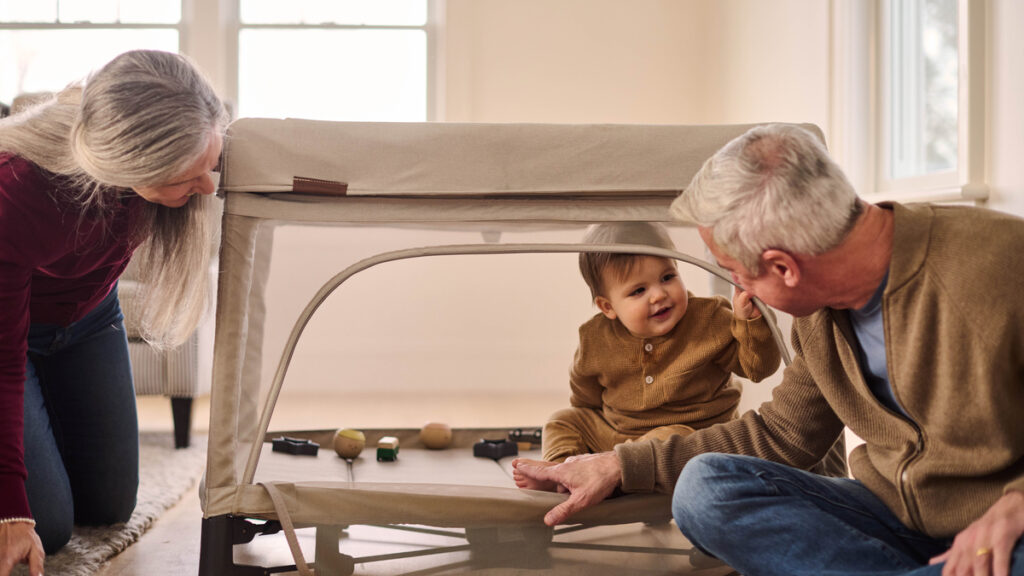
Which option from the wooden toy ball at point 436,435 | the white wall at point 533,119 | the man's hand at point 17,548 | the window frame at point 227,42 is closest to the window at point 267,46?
the window frame at point 227,42

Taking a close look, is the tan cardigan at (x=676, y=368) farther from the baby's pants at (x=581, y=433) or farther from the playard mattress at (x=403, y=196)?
the playard mattress at (x=403, y=196)

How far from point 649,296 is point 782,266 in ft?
1.62

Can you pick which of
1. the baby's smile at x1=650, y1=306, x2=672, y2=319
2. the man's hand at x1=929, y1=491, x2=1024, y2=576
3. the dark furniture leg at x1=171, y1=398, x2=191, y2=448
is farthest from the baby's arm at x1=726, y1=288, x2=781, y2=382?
the dark furniture leg at x1=171, y1=398, x2=191, y2=448

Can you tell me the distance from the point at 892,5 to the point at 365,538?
2273 mm

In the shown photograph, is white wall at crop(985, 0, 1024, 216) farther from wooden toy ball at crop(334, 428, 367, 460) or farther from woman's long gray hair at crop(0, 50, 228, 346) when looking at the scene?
woman's long gray hair at crop(0, 50, 228, 346)

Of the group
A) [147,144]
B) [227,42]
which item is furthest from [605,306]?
[227,42]

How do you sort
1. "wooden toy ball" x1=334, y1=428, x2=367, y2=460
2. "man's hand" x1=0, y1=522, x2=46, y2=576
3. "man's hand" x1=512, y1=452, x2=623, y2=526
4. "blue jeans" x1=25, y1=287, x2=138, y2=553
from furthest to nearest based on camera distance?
"wooden toy ball" x1=334, y1=428, x2=367, y2=460
"blue jeans" x1=25, y1=287, x2=138, y2=553
"man's hand" x1=512, y1=452, x2=623, y2=526
"man's hand" x1=0, y1=522, x2=46, y2=576

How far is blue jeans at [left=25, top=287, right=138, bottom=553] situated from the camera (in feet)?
5.15

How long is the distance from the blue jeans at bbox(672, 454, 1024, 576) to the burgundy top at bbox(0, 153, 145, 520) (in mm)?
808

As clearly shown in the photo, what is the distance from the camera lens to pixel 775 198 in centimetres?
87

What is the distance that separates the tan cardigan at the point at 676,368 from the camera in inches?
54.4

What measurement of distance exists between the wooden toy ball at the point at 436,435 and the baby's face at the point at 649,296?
→ 0.56 m

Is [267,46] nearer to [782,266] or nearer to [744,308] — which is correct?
[744,308]

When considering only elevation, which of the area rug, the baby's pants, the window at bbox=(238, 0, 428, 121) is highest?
the window at bbox=(238, 0, 428, 121)
